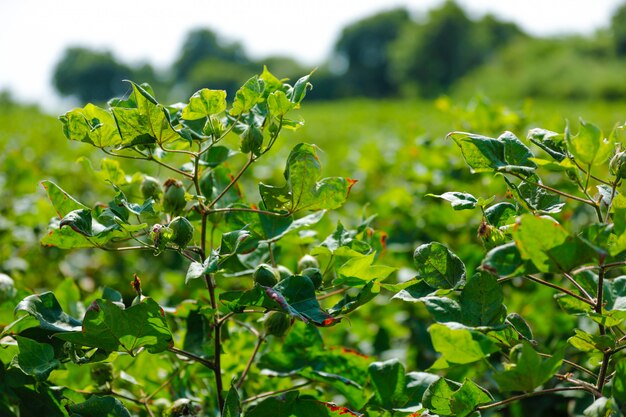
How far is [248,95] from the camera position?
2.44 ft

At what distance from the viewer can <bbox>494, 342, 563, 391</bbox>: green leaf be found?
558 mm

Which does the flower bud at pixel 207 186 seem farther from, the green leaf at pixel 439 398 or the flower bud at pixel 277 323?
the green leaf at pixel 439 398

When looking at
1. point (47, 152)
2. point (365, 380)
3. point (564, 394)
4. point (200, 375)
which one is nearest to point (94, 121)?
point (200, 375)

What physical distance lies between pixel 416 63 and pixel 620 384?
3793cm

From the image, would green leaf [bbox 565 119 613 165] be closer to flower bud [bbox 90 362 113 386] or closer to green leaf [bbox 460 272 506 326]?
green leaf [bbox 460 272 506 326]

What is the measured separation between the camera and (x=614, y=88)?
16.8 metres

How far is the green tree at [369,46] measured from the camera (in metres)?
45.8

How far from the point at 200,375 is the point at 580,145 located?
2.28 ft

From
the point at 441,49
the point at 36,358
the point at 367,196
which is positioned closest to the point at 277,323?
the point at 36,358

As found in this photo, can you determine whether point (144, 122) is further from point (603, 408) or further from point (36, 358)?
→ point (603, 408)

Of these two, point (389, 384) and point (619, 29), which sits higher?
point (389, 384)

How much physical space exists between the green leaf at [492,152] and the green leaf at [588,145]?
7 centimetres

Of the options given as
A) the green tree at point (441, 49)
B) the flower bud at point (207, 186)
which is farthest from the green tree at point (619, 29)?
the flower bud at point (207, 186)

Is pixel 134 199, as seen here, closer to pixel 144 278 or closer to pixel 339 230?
pixel 339 230
